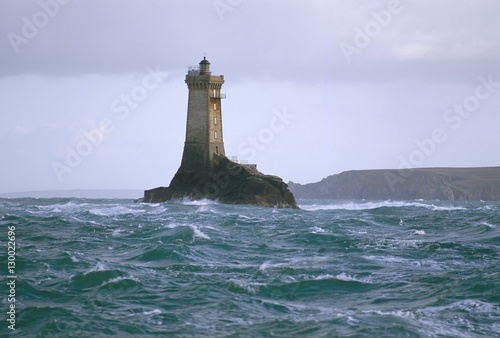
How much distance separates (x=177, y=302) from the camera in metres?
23.9

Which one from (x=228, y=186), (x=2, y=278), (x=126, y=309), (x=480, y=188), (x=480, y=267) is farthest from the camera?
(x=480, y=188)

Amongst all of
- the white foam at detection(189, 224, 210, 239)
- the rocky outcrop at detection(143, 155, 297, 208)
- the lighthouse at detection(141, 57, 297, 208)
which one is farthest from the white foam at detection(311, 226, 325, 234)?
the lighthouse at detection(141, 57, 297, 208)

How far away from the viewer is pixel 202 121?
3265 inches

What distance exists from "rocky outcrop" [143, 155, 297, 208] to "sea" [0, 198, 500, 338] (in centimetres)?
3503

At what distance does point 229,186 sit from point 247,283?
2150 inches

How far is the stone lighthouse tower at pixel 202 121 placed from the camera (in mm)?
82688

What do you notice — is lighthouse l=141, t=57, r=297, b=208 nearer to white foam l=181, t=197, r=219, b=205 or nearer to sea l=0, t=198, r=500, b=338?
white foam l=181, t=197, r=219, b=205

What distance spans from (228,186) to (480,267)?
171ft

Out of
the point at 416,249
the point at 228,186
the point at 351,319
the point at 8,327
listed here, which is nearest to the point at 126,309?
the point at 8,327

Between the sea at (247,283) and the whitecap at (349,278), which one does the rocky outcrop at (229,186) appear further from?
the whitecap at (349,278)

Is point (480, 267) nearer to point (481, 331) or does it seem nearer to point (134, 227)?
point (481, 331)

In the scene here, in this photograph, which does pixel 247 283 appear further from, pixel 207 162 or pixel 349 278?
pixel 207 162

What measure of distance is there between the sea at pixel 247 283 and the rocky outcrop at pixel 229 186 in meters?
35.0

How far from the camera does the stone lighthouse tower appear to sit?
8269 cm
